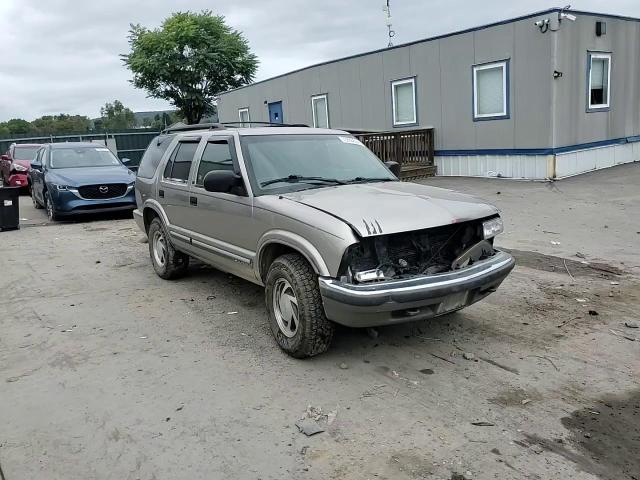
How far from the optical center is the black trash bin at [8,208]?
1064 cm

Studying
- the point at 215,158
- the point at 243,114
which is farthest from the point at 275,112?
the point at 215,158

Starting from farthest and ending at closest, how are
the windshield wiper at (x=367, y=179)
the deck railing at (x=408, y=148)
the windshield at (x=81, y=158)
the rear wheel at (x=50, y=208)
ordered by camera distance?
1. the deck railing at (x=408, y=148)
2. the windshield at (x=81, y=158)
3. the rear wheel at (x=50, y=208)
4. the windshield wiper at (x=367, y=179)

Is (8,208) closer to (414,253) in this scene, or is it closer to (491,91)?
(414,253)

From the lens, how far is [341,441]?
10.6ft

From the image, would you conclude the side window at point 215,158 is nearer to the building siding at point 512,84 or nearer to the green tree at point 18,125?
the building siding at point 512,84

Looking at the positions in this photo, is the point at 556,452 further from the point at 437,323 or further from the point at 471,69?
the point at 471,69

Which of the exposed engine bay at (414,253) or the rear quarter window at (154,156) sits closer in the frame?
the exposed engine bay at (414,253)

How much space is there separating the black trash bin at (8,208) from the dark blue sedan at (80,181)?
778 mm

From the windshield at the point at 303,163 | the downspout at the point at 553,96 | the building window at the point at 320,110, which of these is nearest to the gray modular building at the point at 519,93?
the downspout at the point at 553,96

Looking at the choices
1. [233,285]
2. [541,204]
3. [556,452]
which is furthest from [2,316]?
[541,204]

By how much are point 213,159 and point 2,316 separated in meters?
2.67

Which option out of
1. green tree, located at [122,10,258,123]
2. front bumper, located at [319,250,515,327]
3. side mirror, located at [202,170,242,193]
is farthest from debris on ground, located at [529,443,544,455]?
green tree, located at [122,10,258,123]

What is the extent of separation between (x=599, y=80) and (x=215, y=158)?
12.3m

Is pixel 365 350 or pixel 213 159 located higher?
pixel 213 159
